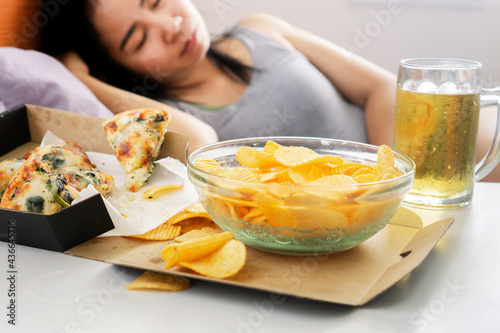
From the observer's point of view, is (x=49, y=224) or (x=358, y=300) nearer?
(x=358, y=300)

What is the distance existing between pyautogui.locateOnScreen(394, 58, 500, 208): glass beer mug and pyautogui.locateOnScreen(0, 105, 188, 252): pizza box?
437mm

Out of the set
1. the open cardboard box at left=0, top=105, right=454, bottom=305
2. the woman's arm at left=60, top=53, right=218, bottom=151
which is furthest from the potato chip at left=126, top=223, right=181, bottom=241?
the woman's arm at left=60, top=53, right=218, bottom=151

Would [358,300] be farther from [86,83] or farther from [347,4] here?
[347,4]

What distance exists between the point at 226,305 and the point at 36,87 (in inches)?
50.6

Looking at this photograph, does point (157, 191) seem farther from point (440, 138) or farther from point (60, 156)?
point (440, 138)

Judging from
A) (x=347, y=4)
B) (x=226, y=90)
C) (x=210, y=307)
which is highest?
(x=347, y=4)

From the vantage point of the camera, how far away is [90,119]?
1216 millimetres

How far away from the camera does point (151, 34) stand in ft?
6.98

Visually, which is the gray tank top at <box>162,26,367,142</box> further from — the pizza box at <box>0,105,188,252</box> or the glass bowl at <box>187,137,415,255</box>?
the glass bowl at <box>187,137,415,255</box>

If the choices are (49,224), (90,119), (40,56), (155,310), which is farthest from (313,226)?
(40,56)

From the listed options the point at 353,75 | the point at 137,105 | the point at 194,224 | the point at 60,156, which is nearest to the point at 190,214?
the point at 194,224

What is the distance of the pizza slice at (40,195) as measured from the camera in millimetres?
835

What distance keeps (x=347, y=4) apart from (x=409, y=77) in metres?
1.56

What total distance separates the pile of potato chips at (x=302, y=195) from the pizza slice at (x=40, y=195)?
225 mm
